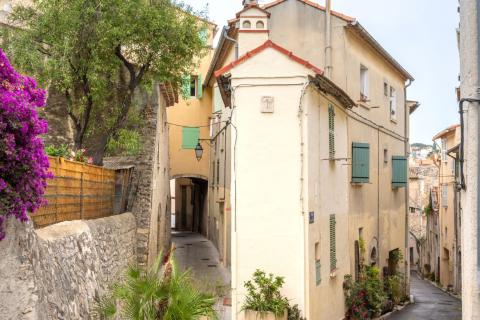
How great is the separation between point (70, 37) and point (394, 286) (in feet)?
45.3

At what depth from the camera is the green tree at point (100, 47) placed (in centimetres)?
1554

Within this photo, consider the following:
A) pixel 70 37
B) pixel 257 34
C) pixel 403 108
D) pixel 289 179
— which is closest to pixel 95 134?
pixel 70 37

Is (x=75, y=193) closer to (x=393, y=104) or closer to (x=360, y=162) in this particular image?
(x=360, y=162)

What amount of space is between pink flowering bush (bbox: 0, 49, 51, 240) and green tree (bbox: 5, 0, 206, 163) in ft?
30.4

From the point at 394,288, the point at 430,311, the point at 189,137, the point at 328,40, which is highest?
the point at 328,40

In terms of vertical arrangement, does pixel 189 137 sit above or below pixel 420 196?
above

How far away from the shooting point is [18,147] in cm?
618

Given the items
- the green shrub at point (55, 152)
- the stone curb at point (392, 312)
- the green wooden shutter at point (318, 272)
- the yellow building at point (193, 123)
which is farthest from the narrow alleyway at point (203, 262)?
the stone curb at point (392, 312)

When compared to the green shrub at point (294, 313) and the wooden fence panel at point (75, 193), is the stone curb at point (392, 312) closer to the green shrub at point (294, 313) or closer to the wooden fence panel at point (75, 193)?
the green shrub at point (294, 313)

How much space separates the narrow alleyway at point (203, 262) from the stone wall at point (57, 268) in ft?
11.1

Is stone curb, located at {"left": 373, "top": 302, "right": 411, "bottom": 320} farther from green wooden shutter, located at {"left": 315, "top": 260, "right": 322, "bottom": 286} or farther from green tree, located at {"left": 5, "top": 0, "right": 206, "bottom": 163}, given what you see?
green tree, located at {"left": 5, "top": 0, "right": 206, "bottom": 163}

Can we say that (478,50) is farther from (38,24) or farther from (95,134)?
(95,134)

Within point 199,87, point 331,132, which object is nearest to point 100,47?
point 331,132

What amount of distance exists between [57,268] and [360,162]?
40.5ft
